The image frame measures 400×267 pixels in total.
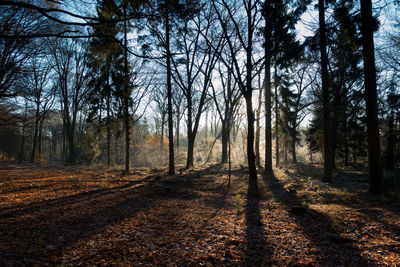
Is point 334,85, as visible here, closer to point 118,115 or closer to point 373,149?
point 373,149

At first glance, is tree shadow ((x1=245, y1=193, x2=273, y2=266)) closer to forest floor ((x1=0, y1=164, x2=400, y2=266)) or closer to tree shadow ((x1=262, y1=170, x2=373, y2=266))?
forest floor ((x1=0, y1=164, x2=400, y2=266))

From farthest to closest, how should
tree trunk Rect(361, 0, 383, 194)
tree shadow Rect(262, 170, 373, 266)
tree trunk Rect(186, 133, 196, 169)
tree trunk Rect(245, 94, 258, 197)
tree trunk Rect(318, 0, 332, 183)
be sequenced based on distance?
tree trunk Rect(186, 133, 196, 169), tree trunk Rect(318, 0, 332, 183), tree trunk Rect(245, 94, 258, 197), tree trunk Rect(361, 0, 383, 194), tree shadow Rect(262, 170, 373, 266)

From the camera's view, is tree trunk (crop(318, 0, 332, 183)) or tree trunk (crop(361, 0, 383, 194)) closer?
tree trunk (crop(361, 0, 383, 194))

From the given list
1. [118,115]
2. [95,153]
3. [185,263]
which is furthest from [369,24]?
[95,153]

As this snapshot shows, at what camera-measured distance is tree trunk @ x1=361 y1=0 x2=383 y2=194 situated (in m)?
6.67

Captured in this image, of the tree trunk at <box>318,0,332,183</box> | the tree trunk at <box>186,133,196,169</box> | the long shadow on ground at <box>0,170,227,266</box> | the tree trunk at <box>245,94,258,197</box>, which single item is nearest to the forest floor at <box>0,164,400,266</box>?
the long shadow on ground at <box>0,170,227,266</box>

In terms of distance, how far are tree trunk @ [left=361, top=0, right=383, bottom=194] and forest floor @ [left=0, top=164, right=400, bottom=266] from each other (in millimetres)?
733

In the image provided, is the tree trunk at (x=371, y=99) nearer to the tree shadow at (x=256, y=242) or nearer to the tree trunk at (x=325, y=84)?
the tree trunk at (x=325, y=84)

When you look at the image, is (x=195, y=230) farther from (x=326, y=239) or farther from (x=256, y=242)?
(x=326, y=239)

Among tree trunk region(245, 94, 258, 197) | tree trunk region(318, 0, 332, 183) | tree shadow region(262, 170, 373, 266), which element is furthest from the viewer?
tree trunk region(318, 0, 332, 183)

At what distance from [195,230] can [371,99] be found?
7.09 m

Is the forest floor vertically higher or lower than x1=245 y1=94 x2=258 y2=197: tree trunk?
lower

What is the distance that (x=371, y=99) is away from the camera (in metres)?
6.71

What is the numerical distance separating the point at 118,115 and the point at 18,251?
A: 1206cm
